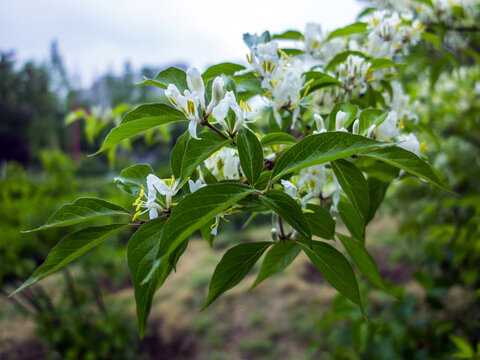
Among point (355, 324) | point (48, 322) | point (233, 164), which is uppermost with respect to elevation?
point (233, 164)

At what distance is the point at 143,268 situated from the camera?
32 centimetres

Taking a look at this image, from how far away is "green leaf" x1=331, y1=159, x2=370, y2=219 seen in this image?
0.38 meters

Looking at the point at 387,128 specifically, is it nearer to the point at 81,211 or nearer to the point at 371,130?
the point at 371,130

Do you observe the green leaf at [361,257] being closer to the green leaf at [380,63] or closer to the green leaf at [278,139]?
the green leaf at [278,139]

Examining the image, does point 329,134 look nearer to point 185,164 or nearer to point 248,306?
point 185,164

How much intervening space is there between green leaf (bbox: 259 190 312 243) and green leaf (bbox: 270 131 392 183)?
0.02 m

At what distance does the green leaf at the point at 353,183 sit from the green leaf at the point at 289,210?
83mm

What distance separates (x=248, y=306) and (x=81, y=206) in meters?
2.88

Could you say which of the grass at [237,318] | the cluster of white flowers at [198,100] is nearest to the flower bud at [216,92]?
the cluster of white flowers at [198,100]

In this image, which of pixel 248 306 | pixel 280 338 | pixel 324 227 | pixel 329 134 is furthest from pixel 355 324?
pixel 248 306

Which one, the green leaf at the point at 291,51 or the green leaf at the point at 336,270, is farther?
the green leaf at the point at 291,51

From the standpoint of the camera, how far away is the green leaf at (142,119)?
35cm

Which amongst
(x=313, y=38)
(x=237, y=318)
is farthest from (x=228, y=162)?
(x=237, y=318)

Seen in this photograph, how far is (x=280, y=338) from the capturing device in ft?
8.26
